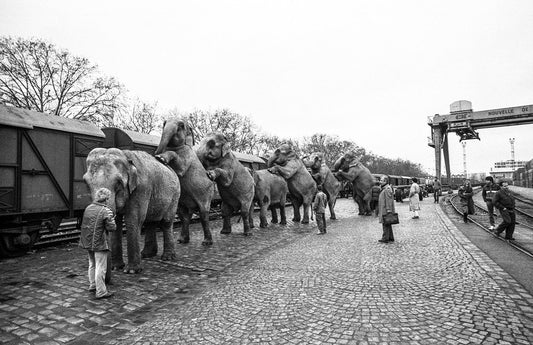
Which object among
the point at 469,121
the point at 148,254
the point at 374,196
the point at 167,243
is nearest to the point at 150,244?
the point at 148,254

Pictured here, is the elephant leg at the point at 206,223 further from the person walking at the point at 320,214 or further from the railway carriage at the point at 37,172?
the person walking at the point at 320,214

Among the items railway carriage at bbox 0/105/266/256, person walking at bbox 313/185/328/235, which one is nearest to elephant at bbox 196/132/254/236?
person walking at bbox 313/185/328/235

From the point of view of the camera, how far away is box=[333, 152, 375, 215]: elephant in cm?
1620

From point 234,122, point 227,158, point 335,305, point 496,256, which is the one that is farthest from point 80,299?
point 234,122

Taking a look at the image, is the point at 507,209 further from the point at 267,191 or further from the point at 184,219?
the point at 184,219

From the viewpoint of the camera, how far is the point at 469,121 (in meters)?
42.6

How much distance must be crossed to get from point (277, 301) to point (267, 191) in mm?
7570

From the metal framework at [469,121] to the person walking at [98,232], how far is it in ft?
141

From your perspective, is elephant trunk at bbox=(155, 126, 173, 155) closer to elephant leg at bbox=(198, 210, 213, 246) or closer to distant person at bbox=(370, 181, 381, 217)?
elephant leg at bbox=(198, 210, 213, 246)

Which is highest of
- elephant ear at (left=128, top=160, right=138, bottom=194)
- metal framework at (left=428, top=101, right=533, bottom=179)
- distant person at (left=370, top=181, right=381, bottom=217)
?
metal framework at (left=428, top=101, right=533, bottom=179)

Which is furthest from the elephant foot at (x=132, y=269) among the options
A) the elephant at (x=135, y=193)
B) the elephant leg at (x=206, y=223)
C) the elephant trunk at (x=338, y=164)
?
the elephant trunk at (x=338, y=164)

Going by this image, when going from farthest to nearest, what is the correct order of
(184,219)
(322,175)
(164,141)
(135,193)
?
(322,175) → (184,219) → (164,141) → (135,193)

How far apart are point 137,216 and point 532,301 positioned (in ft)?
18.9

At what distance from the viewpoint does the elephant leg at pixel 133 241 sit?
541 centimetres
